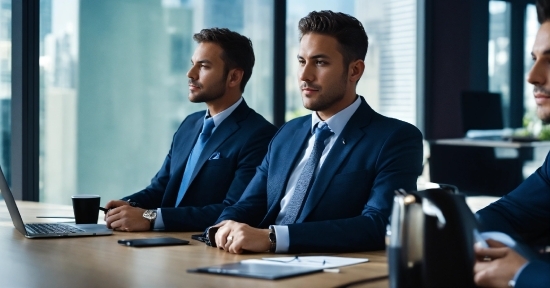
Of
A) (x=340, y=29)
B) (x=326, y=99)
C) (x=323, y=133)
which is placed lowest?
(x=323, y=133)

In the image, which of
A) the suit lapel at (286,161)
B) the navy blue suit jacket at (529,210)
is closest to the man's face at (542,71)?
the navy blue suit jacket at (529,210)

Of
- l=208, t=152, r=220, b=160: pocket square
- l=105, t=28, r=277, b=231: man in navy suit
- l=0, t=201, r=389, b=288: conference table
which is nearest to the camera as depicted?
l=0, t=201, r=389, b=288: conference table

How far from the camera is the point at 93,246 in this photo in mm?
2014

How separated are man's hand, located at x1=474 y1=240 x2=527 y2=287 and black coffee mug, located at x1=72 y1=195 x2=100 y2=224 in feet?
4.91

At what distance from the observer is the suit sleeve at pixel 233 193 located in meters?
2.38

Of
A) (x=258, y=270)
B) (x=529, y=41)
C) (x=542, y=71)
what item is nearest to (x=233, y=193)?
(x=258, y=270)

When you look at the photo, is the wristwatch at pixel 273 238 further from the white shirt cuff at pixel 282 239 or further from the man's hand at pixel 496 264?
the man's hand at pixel 496 264

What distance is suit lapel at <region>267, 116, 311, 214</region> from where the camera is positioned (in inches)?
92.1

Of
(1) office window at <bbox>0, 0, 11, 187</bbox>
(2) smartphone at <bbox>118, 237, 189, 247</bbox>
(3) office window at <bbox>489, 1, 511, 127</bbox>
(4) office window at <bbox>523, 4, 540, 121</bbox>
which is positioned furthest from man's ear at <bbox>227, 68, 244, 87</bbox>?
(4) office window at <bbox>523, 4, 540, 121</bbox>

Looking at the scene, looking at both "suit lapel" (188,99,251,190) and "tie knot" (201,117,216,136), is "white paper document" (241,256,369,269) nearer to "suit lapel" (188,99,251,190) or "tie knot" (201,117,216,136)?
"suit lapel" (188,99,251,190)

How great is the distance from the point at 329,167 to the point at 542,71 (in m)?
0.75

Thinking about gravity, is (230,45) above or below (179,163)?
above

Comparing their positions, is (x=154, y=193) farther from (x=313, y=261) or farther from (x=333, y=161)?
(x=313, y=261)

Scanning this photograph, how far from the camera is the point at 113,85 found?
4.82 metres
